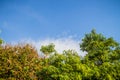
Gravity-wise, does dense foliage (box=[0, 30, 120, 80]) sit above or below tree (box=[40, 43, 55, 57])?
below

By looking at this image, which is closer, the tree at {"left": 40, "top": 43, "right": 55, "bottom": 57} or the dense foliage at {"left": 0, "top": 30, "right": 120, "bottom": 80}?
the dense foliage at {"left": 0, "top": 30, "right": 120, "bottom": 80}

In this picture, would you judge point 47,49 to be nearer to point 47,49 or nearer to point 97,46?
point 47,49

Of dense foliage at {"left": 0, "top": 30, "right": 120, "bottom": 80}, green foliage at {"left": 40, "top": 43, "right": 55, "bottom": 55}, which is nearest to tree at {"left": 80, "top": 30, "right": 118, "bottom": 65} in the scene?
dense foliage at {"left": 0, "top": 30, "right": 120, "bottom": 80}

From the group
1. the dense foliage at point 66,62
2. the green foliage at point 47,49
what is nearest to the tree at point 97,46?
the dense foliage at point 66,62

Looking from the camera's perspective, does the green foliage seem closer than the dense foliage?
No

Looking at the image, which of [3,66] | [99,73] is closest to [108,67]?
[99,73]

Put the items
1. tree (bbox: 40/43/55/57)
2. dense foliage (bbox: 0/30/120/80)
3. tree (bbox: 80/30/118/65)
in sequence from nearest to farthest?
dense foliage (bbox: 0/30/120/80), tree (bbox: 80/30/118/65), tree (bbox: 40/43/55/57)

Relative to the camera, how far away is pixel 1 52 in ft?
113

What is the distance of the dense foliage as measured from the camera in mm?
28406

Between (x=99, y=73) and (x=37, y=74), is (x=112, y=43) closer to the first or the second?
(x=99, y=73)

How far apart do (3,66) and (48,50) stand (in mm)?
9804

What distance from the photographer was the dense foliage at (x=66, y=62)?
28.4 meters

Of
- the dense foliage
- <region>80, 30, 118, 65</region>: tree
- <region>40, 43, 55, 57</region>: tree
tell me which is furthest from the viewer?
<region>40, 43, 55, 57</region>: tree

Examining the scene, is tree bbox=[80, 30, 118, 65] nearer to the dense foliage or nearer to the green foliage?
the dense foliage
